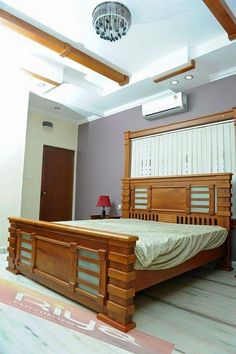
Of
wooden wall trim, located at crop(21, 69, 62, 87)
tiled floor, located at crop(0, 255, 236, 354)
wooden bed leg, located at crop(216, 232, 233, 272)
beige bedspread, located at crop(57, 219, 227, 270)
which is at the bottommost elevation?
tiled floor, located at crop(0, 255, 236, 354)

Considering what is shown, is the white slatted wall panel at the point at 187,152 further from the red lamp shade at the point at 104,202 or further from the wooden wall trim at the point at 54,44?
the wooden wall trim at the point at 54,44

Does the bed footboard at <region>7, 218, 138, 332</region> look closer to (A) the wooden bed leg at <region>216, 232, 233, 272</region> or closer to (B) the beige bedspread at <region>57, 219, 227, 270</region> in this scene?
(B) the beige bedspread at <region>57, 219, 227, 270</region>

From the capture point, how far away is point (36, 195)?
5.33 metres

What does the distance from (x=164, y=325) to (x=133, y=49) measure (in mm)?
3279

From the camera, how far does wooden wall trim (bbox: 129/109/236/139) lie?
3.60 m

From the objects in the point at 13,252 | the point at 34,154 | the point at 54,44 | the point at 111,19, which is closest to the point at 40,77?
the point at 54,44

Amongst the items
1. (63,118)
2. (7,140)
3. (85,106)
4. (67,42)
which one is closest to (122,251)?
(67,42)

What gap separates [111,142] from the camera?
5.31m

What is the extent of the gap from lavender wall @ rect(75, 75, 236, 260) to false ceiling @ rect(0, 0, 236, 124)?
232 millimetres

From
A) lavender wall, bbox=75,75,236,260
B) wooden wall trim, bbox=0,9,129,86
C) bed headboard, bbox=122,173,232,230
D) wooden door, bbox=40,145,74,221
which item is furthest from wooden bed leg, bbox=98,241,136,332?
wooden door, bbox=40,145,74,221

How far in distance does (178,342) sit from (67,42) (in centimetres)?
339

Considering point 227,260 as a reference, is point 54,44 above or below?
above

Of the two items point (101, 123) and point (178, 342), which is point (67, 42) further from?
point (178, 342)

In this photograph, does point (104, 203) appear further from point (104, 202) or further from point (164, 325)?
point (164, 325)
